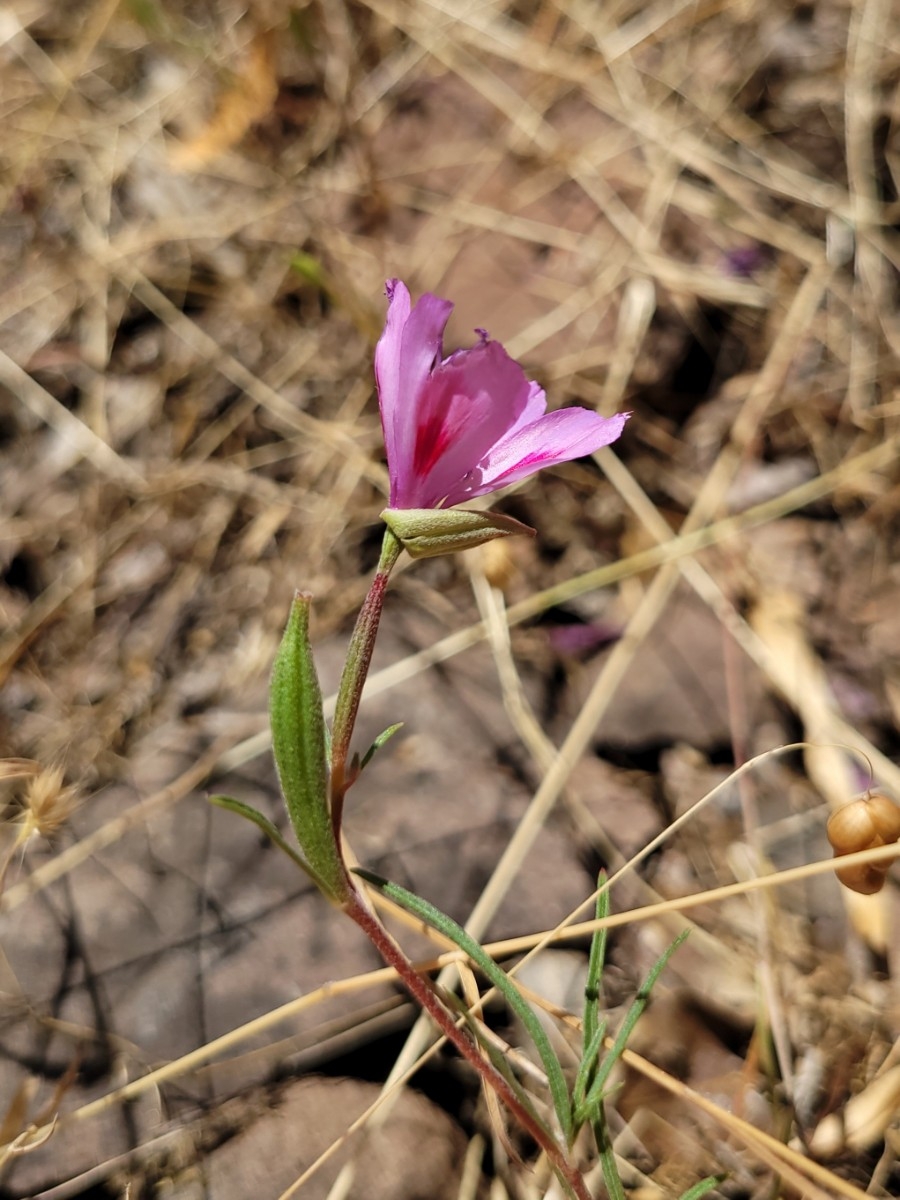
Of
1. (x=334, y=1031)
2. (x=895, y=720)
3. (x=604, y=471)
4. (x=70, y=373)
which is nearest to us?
(x=334, y=1031)

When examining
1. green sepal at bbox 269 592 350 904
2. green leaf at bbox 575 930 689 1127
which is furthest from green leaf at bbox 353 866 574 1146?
green sepal at bbox 269 592 350 904

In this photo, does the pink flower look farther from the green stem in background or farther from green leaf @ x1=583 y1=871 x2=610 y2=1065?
green leaf @ x1=583 y1=871 x2=610 y2=1065

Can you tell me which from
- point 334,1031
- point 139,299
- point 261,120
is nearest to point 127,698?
point 334,1031

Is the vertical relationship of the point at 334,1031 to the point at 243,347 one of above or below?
below

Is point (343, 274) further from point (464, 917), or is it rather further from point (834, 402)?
point (464, 917)

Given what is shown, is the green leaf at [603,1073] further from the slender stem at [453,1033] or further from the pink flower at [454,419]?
the pink flower at [454,419]

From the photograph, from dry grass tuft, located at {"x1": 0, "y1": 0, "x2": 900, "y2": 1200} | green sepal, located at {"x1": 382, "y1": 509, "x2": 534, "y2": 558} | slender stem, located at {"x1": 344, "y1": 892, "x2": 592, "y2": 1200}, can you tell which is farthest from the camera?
dry grass tuft, located at {"x1": 0, "y1": 0, "x2": 900, "y2": 1200}

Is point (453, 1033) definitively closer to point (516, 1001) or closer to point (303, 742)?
point (516, 1001)
